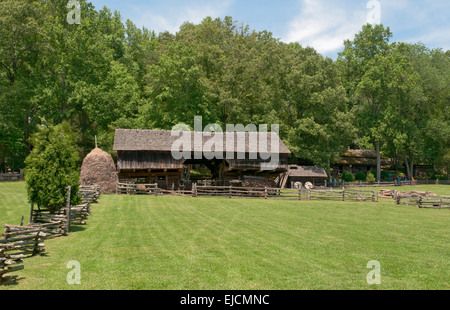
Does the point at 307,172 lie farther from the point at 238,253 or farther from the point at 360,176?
the point at 238,253

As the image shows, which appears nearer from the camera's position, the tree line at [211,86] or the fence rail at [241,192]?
the fence rail at [241,192]

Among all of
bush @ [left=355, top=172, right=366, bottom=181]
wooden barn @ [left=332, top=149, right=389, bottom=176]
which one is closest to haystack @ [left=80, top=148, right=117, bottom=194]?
bush @ [left=355, top=172, right=366, bottom=181]

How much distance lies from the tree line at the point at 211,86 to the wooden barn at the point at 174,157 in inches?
434

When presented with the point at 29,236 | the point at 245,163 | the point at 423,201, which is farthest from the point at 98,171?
the point at 423,201

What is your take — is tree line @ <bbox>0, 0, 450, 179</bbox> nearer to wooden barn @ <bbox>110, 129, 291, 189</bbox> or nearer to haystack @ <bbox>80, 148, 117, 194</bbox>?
wooden barn @ <bbox>110, 129, 291, 189</bbox>

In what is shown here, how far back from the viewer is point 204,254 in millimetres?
10820

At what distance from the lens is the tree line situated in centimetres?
4169

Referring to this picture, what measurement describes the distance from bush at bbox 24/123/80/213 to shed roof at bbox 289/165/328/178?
33575mm

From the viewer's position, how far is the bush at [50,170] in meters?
13.9

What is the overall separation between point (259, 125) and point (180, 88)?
448 inches

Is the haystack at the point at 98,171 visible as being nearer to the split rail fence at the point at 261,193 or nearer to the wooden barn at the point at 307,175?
the split rail fence at the point at 261,193

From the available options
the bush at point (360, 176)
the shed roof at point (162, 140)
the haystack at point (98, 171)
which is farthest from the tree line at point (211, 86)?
the haystack at point (98, 171)

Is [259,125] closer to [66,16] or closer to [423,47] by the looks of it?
[66,16]

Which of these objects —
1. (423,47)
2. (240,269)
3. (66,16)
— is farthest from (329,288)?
(423,47)
